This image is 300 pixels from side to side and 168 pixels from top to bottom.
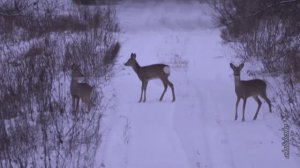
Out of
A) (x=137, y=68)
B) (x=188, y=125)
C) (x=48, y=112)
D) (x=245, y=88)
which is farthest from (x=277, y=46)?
(x=48, y=112)

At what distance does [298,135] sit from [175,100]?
14.6ft

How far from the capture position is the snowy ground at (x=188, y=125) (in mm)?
7828

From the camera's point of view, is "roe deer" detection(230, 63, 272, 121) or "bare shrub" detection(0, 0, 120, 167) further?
"roe deer" detection(230, 63, 272, 121)

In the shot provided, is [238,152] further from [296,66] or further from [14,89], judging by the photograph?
[296,66]

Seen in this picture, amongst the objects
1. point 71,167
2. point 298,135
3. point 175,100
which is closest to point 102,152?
point 71,167

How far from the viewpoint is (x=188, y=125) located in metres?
9.81

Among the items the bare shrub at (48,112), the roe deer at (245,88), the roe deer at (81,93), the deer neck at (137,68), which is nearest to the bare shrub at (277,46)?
the roe deer at (245,88)

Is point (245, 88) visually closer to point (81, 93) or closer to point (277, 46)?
point (81, 93)

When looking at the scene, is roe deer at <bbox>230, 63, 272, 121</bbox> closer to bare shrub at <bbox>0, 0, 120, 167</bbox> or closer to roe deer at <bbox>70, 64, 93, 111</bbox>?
bare shrub at <bbox>0, 0, 120, 167</bbox>

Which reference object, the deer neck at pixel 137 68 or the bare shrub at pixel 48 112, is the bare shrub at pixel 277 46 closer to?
the deer neck at pixel 137 68

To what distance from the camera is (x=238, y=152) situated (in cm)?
815

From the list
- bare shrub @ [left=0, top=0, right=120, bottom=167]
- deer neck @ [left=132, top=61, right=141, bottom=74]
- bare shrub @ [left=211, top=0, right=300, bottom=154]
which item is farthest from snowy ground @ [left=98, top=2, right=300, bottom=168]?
deer neck @ [left=132, top=61, right=141, bottom=74]

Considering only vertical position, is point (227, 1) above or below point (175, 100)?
above

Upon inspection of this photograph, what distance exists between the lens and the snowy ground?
308 inches
